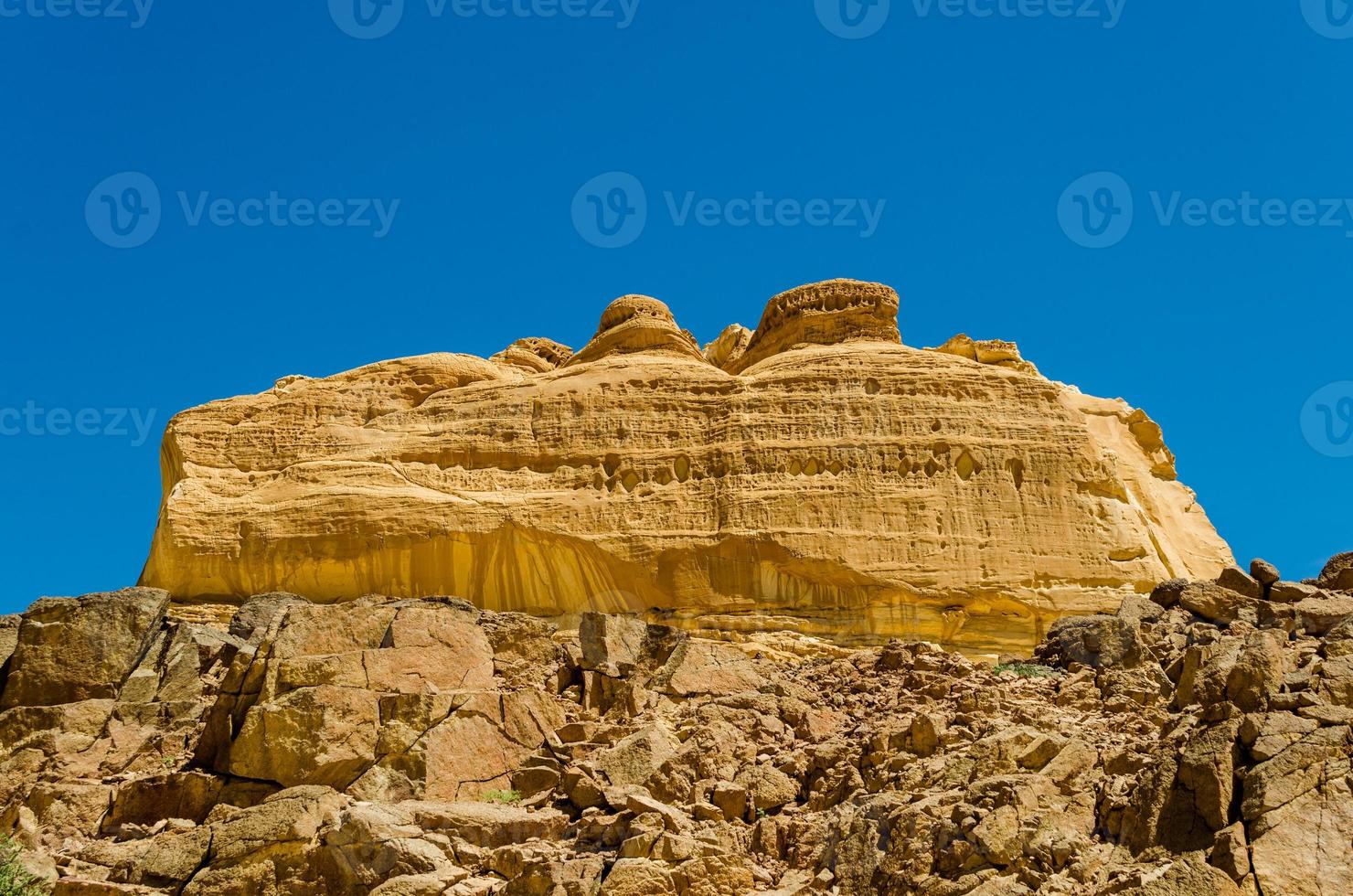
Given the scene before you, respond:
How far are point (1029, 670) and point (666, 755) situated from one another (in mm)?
5760

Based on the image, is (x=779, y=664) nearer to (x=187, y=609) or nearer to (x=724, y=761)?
(x=724, y=761)

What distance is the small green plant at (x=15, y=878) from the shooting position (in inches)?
649

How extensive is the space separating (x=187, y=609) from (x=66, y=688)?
11891mm

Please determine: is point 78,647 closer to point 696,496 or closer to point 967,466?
point 696,496

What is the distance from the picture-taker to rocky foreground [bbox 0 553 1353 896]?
566 inches

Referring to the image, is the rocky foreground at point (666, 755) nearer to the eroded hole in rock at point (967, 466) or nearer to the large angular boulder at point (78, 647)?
the large angular boulder at point (78, 647)

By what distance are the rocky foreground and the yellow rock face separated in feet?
27.5

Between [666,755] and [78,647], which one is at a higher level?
[78,647]

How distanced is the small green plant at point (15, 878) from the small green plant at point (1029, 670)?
12.4 m

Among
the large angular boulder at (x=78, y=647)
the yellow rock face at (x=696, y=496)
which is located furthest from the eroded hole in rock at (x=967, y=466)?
the large angular boulder at (x=78, y=647)

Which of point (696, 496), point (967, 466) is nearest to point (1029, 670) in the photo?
point (967, 466)

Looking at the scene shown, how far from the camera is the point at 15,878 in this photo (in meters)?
16.8

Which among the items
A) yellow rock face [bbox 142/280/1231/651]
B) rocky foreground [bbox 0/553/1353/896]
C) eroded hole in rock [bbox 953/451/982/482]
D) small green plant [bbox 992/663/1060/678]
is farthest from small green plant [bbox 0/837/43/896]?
eroded hole in rock [bbox 953/451/982/482]

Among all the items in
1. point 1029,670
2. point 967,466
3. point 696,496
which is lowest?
point 1029,670
